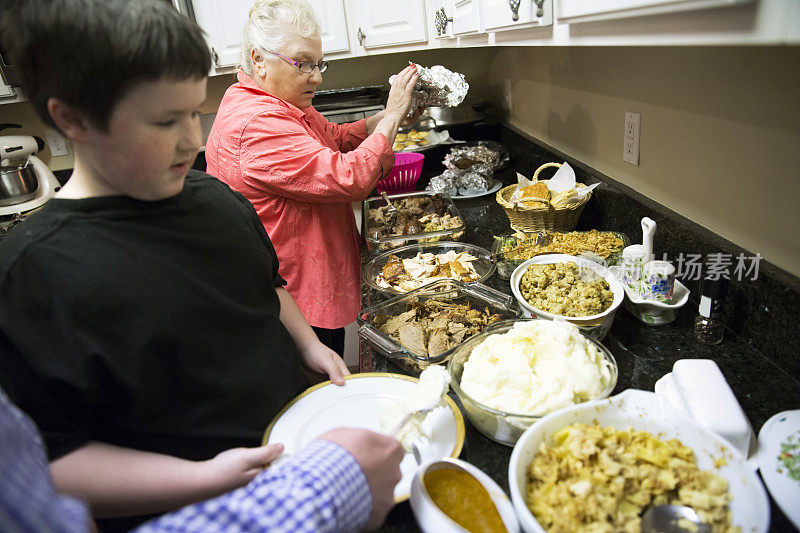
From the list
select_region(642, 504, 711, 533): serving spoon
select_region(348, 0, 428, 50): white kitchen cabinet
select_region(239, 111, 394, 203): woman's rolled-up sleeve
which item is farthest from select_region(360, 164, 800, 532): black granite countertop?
select_region(348, 0, 428, 50): white kitchen cabinet

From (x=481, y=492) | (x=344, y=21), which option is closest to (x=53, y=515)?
(x=481, y=492)

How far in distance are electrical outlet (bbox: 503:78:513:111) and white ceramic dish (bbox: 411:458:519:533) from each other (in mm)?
2326

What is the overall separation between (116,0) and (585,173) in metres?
1.47

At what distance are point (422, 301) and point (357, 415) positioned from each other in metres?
0.39

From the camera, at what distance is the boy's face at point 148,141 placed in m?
0.61

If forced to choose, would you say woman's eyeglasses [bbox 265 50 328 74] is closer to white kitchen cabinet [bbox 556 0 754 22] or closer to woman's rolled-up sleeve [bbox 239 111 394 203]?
woman's rolled-up sleeve [bbox 239 111 394 203]

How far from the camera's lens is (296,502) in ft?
1.52

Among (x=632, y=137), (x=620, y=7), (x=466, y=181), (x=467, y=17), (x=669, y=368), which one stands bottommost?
(x=669, y=368)

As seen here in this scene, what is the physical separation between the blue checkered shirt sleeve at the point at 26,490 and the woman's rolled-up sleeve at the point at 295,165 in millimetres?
1031

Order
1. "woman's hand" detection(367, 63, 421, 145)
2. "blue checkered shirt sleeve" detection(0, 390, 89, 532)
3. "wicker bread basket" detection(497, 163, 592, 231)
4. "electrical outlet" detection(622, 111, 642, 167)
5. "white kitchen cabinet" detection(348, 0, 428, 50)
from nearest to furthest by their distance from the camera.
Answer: "blue checkered shirt sleeve" detection(0, 390, 89, 532), "electrical outlet" detection(622, 111, 642, 167), "wicker bread basket" detection(497, 163, 592, 231), "woman's hand" detection(367, 63, 421, 145), "white kitchen cabinet" detection(348, 0, 428, 50)

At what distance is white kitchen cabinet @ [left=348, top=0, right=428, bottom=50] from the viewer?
2.20 m

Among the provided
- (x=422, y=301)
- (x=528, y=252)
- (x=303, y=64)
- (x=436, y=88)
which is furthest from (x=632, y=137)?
(x=303, y=64)

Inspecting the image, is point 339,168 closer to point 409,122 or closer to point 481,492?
point 409,122

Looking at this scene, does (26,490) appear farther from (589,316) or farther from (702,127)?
(702,127)
